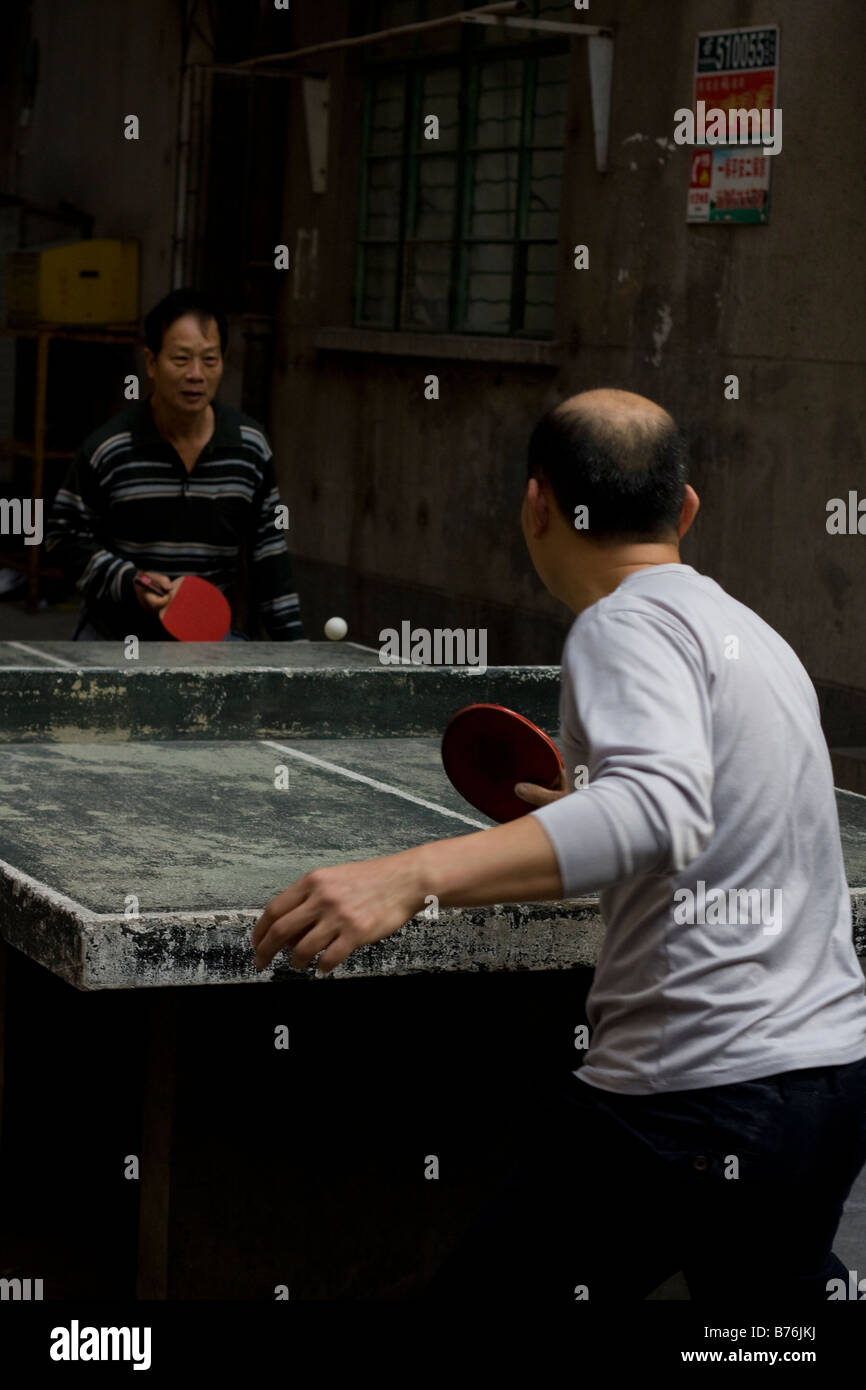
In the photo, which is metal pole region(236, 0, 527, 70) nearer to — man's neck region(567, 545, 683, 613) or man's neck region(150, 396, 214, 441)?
man's neck region(150, 396, 214, 441)

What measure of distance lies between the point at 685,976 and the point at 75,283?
1140cm

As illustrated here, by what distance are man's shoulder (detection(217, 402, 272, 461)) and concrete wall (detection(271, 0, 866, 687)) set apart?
10.0 feet

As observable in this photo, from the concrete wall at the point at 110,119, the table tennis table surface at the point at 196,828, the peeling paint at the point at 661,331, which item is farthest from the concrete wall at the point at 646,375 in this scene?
the table tennis table surface at the point at 196,828

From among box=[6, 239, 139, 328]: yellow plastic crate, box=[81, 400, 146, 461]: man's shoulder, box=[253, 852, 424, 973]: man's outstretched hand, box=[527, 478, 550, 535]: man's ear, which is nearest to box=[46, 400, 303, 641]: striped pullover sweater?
box=[81, 400, 146, 461]: man's shoulder

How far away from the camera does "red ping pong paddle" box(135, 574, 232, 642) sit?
510cm

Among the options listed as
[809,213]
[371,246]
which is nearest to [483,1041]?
[809,213]

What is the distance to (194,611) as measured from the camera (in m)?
5.16

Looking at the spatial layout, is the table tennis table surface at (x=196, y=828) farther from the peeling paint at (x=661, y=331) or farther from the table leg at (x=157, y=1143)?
the peeling paint at (x=661, y=331)

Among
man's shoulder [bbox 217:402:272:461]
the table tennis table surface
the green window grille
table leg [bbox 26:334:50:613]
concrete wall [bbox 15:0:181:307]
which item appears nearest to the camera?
the table tennis table surface

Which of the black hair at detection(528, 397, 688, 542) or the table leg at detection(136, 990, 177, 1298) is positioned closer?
the black hair at detection(528, 397, 688, 542)

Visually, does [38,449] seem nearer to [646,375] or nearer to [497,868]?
[646,375]

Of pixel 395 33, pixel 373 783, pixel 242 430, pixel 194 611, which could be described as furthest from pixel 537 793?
pixel 395 33
